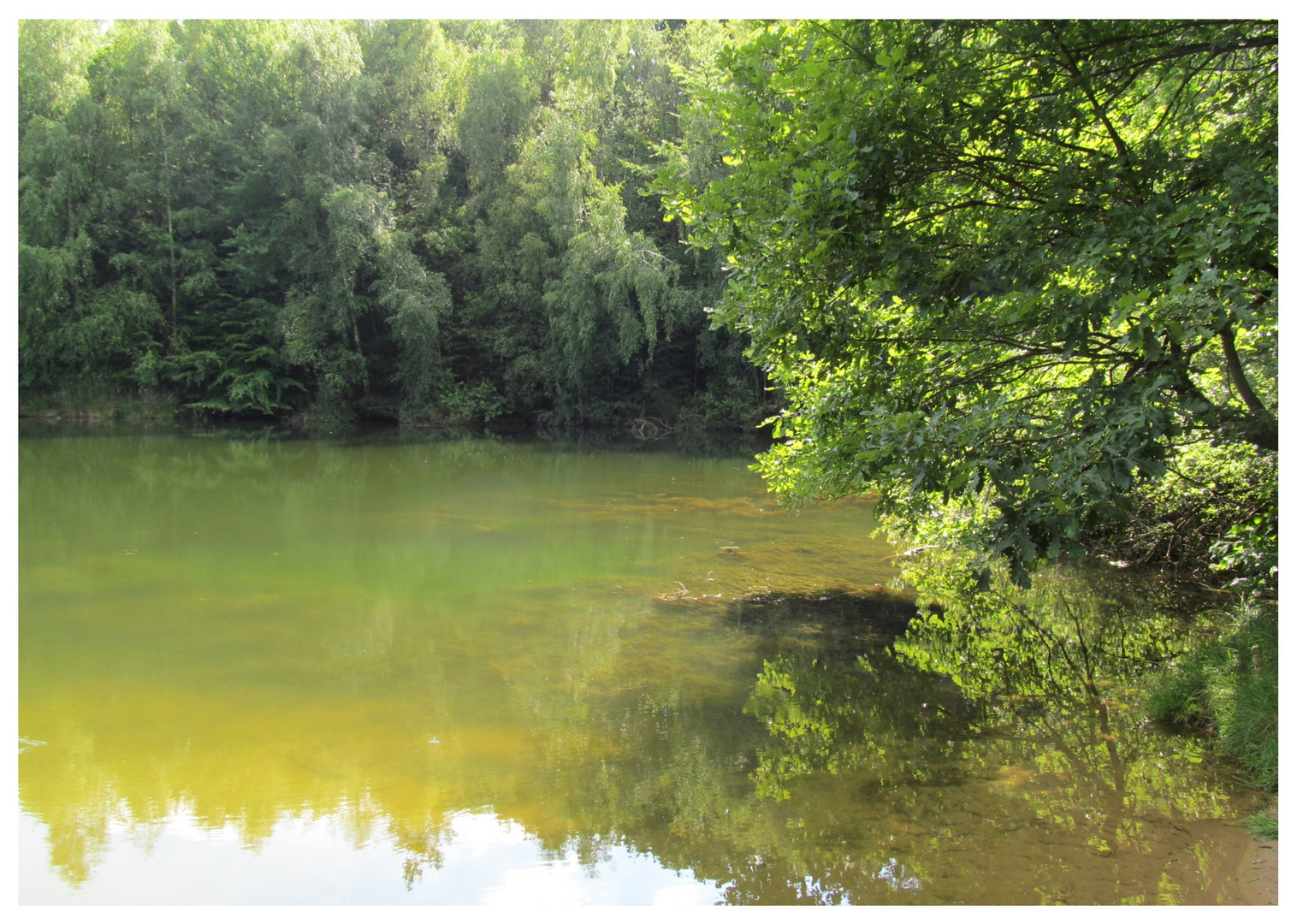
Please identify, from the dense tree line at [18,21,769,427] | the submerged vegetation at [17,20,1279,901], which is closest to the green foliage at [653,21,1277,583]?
the submerged vegetation at [17,20,1279,901]

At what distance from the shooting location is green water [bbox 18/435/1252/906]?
371 cm

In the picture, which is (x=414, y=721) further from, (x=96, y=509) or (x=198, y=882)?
(x=96, y=509)

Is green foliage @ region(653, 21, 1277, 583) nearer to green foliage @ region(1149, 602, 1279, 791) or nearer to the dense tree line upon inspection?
green foliage @ region(1149, 602, 1279, 791)

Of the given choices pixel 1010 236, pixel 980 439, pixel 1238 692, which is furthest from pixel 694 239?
pixel 1238 692

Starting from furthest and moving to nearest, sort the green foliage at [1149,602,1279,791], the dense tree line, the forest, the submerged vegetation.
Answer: the dense tree line → the green foliage at [1149,602,1279,791] → the forest → the submerged vegetation

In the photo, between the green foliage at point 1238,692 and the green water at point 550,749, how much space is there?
0.20m

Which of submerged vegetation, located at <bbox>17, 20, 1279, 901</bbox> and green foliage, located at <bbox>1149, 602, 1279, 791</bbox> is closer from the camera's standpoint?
submerged vegetation, located at <bbox>17, 20, 1279, 901</bbox>

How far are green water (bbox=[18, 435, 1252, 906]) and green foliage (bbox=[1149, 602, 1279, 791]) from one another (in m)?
0.20

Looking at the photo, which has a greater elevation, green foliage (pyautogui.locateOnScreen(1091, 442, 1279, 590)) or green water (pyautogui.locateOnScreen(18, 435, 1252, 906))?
green foliage (pyautogui.locateOnScreen(1091, 442, 1279, 590))

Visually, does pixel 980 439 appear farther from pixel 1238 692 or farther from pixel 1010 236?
pixel 1238 692

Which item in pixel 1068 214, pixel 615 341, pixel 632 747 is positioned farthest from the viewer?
pixel 615 341

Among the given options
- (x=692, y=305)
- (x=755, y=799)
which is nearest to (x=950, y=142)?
(x=755, y=799)

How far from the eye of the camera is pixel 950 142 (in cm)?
427

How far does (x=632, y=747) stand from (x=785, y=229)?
2.99 meters
